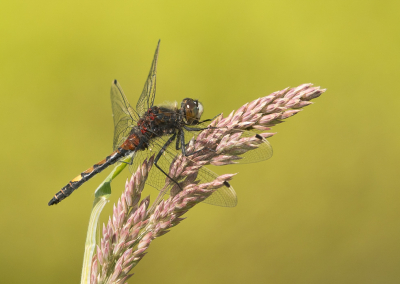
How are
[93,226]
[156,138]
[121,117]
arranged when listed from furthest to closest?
[121,117]
[156,138]
[93,226]

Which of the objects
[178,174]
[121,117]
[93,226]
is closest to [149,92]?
[121,117]

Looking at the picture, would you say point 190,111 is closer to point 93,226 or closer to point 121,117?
point 121,117

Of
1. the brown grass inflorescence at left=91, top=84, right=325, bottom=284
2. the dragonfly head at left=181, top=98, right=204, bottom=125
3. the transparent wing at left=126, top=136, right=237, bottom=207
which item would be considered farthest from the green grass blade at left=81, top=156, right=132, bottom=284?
the dragonfly head at left=181, top=98, right=204, bottom=125

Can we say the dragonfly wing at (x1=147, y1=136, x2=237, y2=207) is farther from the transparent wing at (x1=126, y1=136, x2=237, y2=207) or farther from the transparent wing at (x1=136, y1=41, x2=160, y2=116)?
the transparent wing at (x1=136, y1=41, x2=160, y2=116)

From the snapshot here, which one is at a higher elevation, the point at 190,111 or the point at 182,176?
the point at 190,111

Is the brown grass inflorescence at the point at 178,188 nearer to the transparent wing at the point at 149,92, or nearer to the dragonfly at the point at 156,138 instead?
the dragonfly at the point at 156,138

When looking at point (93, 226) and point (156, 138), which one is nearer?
point (93, 226)
